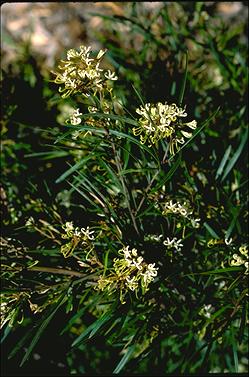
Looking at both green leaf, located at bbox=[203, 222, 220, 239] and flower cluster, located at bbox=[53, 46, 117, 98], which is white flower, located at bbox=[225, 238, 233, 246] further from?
flower cluster, located at bbox=[53, 46, 117, 98]

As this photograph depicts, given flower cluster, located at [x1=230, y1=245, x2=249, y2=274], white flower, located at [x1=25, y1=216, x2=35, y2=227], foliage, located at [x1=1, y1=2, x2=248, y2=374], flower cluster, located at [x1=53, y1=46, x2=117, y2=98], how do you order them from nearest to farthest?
flower cluster, located at [x1=53, y1=46, x2=117, y2=98]
foliage, located at [x1=1, y1=2, x2=248, y2=374]
flower cluster, located at [x1=230, y1=245, x2=249, y2=274]
white flower, located at [x1=25, y1=216, x2=35, y2=227]

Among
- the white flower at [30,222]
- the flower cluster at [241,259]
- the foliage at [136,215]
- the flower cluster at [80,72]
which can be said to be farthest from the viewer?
the white flower at [30,222]

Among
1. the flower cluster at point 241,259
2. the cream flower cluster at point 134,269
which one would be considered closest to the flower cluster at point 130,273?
the cream flower cluster at point 134,269

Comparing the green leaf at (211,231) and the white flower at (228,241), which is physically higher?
the green leaf at (211,231)

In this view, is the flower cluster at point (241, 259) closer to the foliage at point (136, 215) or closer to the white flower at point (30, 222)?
the foliage at point (136, 215)

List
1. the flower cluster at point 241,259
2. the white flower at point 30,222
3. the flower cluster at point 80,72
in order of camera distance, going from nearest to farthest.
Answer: the flower cluster at point 80,72 < the flower cluster at point 241,259 < the white flower at point 30,222

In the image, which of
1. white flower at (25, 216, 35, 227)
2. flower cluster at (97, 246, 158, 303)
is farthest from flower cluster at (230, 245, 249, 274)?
white flower at (25, 216, 35, 227)

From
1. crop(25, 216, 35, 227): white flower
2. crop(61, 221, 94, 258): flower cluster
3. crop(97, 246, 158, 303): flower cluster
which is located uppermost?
crop(25, 216, 35, 227): white flower

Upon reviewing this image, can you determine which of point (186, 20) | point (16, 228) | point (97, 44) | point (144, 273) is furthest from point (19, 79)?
point (144, 273)

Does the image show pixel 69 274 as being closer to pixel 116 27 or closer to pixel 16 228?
pixel 16 228
